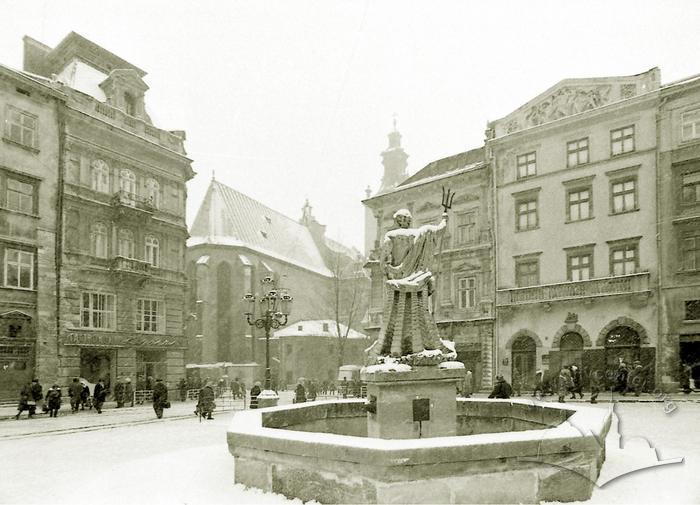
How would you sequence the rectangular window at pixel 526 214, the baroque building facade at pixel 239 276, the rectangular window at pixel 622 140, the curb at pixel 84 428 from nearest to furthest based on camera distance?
1. the curb at pixel 84 428
2. the rectangular window at pixel 622 140
3. the rectangular window at pixel 526 214
4. the baroque building facade at pixel 239 276

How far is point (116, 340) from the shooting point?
29953mm

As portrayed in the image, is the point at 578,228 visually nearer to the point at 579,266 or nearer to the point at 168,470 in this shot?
the point at 579,266

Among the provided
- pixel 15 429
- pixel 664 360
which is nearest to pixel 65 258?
pixel 15 429

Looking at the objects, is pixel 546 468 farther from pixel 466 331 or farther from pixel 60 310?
pixel 466 331

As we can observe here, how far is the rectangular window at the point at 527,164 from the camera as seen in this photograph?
32281mm

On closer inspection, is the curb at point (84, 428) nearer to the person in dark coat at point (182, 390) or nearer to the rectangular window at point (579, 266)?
the person in dark coat at point (182, 390)

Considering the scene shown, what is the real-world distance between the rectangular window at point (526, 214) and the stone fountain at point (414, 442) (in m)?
22.6

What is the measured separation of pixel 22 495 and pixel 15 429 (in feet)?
34.5

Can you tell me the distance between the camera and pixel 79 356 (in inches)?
1103

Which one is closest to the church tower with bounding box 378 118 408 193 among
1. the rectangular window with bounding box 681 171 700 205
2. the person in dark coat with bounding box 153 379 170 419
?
the rectangular window with bounding box 681 171 700 205

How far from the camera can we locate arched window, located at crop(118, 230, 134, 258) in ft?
103

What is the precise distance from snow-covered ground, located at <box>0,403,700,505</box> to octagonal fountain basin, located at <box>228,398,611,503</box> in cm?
31

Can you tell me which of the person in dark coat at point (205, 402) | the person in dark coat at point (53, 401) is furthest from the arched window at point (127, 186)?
the person in dark coat at point (205, 402)

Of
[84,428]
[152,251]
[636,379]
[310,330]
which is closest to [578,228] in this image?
[636,379]
